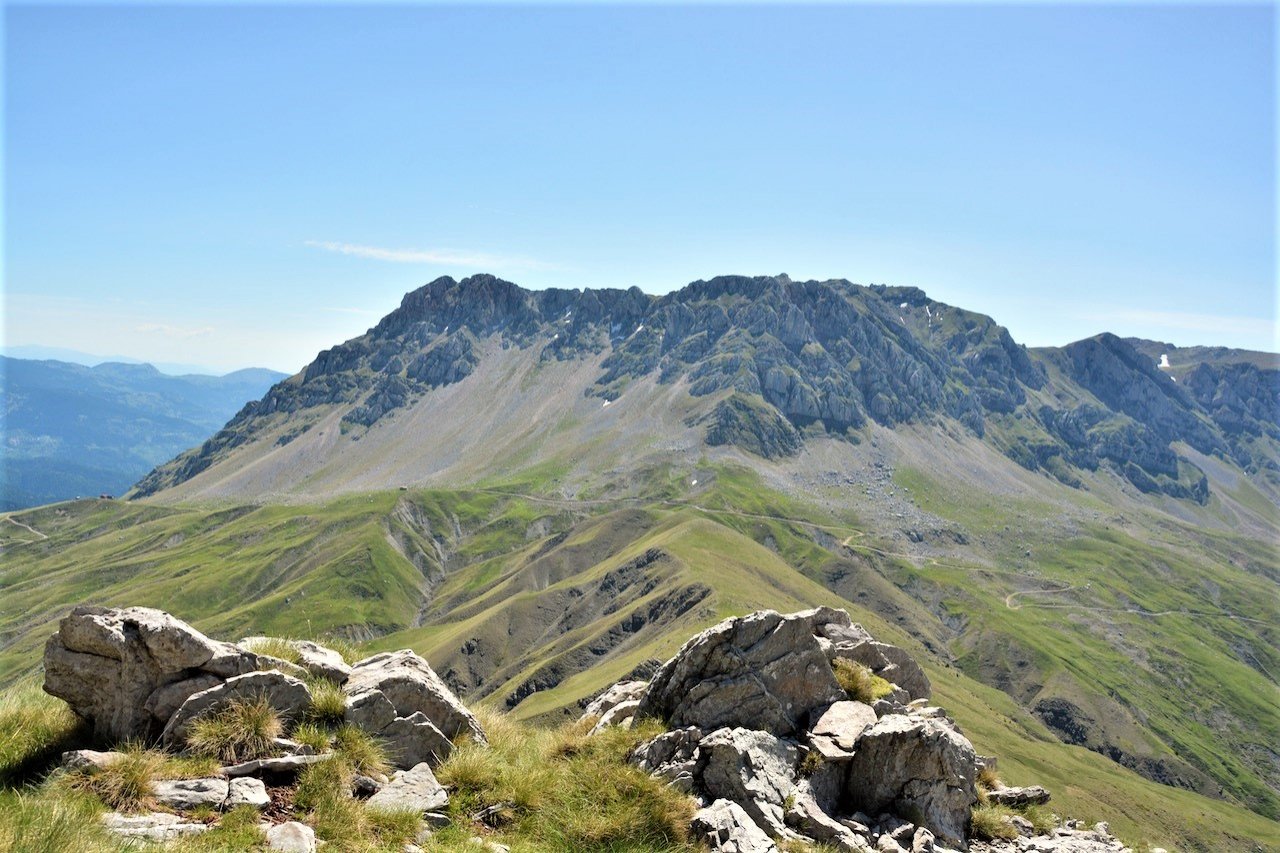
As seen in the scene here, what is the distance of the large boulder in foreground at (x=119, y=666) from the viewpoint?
13430 millimetres

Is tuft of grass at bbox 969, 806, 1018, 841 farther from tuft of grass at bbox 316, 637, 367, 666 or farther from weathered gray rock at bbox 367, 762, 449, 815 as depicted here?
tuft of grass at bbox 316, 637, 367, 666

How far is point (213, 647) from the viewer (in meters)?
14.3

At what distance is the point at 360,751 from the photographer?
44.9ft

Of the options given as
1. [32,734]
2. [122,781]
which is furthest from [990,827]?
[32,734]

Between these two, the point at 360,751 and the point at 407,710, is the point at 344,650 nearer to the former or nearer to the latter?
the point at 407,710

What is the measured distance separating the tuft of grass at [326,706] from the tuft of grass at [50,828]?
13.6ft

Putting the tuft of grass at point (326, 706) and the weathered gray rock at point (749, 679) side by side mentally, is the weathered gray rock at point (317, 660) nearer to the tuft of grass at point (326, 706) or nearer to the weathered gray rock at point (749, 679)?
the tuft of grass at point (326, 706)

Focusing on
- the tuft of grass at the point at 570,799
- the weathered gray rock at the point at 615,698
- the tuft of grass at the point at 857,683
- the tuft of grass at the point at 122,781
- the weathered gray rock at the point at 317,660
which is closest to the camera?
the tuft of grass at the point at 122,781

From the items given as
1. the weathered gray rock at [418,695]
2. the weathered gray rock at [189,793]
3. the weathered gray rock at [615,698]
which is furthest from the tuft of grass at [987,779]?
the weathered gray rock at [189,793]

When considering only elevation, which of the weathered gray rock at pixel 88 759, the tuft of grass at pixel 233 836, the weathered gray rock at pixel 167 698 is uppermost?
the weathered gray rock at pixel 167 698

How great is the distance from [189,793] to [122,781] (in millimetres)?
987

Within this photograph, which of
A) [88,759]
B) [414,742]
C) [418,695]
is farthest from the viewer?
[418,695]

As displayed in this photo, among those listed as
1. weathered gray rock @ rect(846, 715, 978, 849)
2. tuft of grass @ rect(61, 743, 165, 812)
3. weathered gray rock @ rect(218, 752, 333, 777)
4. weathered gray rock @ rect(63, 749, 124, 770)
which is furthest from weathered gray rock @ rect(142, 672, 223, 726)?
weathered gray rock @ rect(846, 715, 978, 849)

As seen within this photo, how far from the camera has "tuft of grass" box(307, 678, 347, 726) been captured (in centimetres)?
1434
